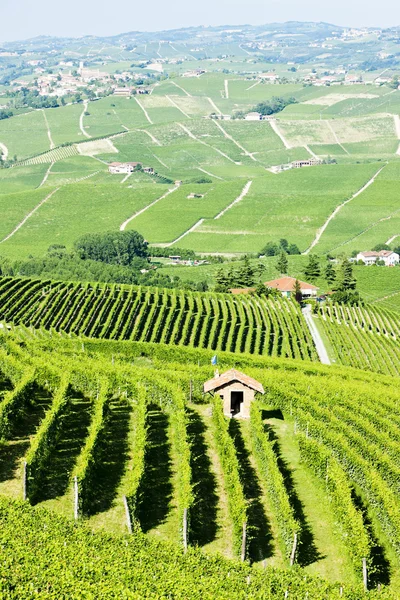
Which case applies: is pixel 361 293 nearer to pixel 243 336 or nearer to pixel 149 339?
pixel 243 336

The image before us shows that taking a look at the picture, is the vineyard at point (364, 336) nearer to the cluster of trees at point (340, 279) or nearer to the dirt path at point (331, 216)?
the cluster of trees at point (340, 279)

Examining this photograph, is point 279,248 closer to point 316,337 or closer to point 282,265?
point 282,265

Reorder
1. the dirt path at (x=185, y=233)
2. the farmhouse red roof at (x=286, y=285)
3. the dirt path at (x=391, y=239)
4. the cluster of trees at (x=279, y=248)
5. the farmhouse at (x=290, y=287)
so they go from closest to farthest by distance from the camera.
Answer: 1. the farmhouse at (x=290, y=287)
2. the farmhouse red roof at (x=286, y=285)
3. the cluster of trees at (x=279, y=248)
4. the dirt path at (x=391, y=239)
5. the dirt path at (x=185, y=233)

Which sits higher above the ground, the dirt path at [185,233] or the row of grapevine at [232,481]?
the row of grapevine at [232,481]

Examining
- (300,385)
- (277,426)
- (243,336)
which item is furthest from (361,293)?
(277,426)

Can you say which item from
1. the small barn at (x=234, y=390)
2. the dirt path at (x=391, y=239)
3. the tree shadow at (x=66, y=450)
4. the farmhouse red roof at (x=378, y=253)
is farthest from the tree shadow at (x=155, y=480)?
the dirt path at (x=391, y=239)

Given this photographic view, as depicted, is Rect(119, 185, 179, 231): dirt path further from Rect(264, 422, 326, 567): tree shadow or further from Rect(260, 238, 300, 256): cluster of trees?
Rect(264, 422, 326, 567): tree shadow

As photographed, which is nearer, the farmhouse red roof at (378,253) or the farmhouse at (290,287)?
the farmhouse at (290,287)
